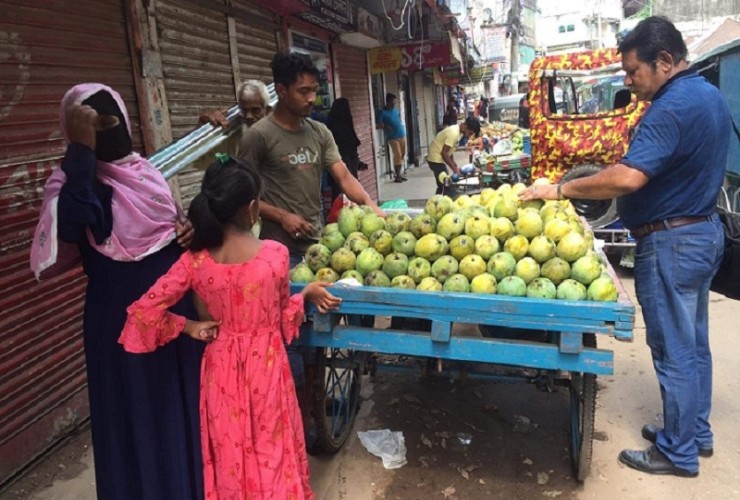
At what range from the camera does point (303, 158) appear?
119 inches

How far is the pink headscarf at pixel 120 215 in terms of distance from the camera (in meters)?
1.80

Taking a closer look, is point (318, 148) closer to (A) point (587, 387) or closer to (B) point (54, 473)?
(A) point (587, 387)

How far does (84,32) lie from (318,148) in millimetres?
1883

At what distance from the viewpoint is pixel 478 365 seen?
9.69ft

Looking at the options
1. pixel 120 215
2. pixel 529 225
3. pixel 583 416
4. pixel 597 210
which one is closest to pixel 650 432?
pixel 583 416

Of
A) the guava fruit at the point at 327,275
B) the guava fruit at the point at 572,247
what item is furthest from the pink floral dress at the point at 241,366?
the guava fruit at the point at 572,247

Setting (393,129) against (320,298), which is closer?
(320,298)

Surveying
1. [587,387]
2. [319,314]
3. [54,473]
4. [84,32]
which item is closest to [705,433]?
[587,387]

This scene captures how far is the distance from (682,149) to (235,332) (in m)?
2.07

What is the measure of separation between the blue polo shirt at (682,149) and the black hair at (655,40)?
0.37ft

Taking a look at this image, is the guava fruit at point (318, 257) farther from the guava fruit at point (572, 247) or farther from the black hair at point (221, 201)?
the guava fruit at point (572, 247)

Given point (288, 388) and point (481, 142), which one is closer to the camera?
point (288, 388)

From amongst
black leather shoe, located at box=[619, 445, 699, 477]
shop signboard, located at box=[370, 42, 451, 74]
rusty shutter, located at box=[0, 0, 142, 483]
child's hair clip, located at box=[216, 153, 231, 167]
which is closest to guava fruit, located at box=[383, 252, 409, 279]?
child's hair clip, located at box=[216, 153, 231, 167]

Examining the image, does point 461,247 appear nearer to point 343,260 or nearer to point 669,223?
point 343,260
